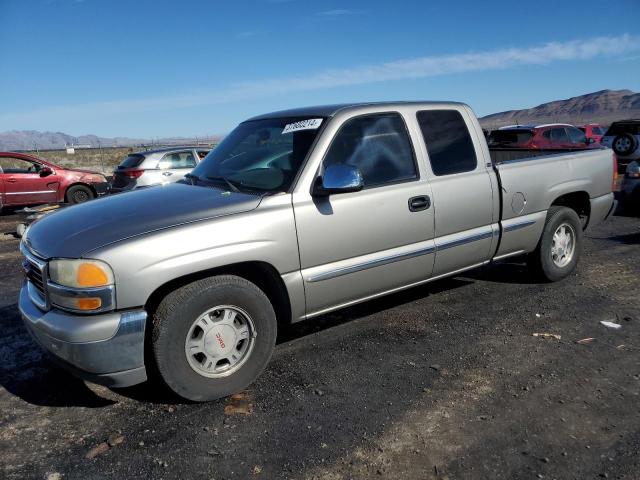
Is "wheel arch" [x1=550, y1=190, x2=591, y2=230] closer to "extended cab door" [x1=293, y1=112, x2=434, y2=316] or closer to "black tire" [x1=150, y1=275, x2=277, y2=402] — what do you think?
"extended cab door" [x1=293, y1=112, x2=434, y2=316]

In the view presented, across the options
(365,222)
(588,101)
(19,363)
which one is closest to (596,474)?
(365,222)

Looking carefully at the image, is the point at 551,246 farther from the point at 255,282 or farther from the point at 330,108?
the point at 255,282

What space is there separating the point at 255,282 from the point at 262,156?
41.7 inches

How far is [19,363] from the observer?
4.07 metres

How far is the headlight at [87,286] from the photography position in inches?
115

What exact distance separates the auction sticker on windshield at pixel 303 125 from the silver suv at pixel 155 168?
7.94 metres

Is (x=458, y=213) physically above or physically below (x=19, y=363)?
above

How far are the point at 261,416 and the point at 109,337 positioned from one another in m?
1.00

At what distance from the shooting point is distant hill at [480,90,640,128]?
145500 mm

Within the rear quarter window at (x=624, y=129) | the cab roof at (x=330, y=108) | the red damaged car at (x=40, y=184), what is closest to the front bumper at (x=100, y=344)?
the cab roof at (x=330, y=108)

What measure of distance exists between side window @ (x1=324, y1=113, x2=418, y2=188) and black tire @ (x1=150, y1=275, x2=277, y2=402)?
113cm

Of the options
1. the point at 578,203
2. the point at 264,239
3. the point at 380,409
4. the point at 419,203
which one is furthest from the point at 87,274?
the point at 578,203

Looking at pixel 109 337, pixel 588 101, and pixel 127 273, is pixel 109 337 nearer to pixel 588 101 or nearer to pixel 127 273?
pixel 127 273

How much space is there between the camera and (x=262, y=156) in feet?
13.6
